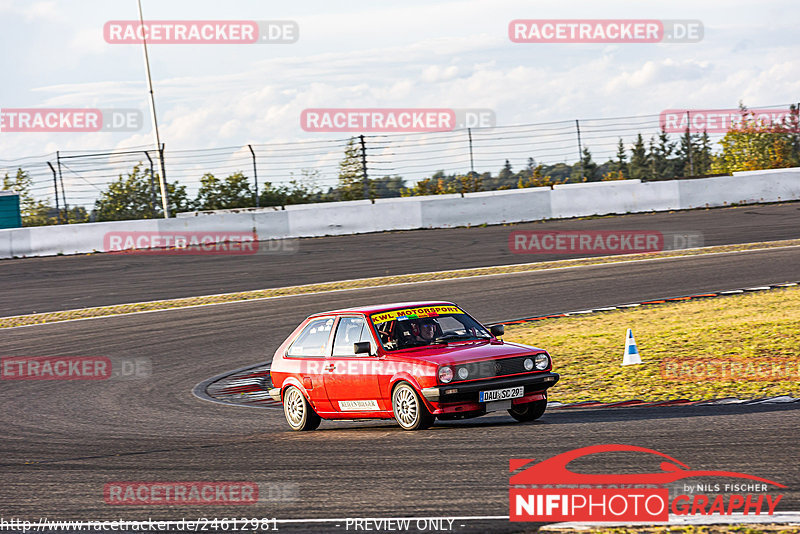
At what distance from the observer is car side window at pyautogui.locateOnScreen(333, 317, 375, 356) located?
966cm

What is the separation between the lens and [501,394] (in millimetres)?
8625

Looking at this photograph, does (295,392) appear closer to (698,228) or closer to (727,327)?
(727,327)

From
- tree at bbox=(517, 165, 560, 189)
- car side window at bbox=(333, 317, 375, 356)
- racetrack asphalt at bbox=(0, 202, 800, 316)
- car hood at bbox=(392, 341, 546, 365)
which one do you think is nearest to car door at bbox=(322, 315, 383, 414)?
car side window at bbox=(333, 317, 375, 356)

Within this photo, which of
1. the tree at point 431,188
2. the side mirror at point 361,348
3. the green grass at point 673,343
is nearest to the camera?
the side mirror at point 361,348

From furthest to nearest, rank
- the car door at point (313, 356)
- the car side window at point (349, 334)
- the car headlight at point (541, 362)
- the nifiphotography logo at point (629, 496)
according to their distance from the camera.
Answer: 1. the car door at point (313, 356)
2. the car side window at point (349, 334)
3. the car headlight at point (541, 362)
4. the nifiphotography logo at point (629, 496)

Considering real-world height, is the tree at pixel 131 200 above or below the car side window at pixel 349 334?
above

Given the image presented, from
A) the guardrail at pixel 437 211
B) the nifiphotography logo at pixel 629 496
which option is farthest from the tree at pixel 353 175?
the nifiphotography logo at pixel 629 496

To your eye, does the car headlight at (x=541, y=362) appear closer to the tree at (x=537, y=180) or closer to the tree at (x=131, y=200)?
the tree at (x=131, y=200)

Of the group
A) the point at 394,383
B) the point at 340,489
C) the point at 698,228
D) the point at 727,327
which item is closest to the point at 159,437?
the point at 394,383

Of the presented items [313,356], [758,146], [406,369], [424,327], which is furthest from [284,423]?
[758,146]

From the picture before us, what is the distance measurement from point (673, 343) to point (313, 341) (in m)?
5.42

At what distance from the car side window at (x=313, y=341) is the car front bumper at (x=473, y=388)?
187cm

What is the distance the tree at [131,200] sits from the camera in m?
28.4

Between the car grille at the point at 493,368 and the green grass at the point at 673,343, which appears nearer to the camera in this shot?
the car grille at the point at 493,368
